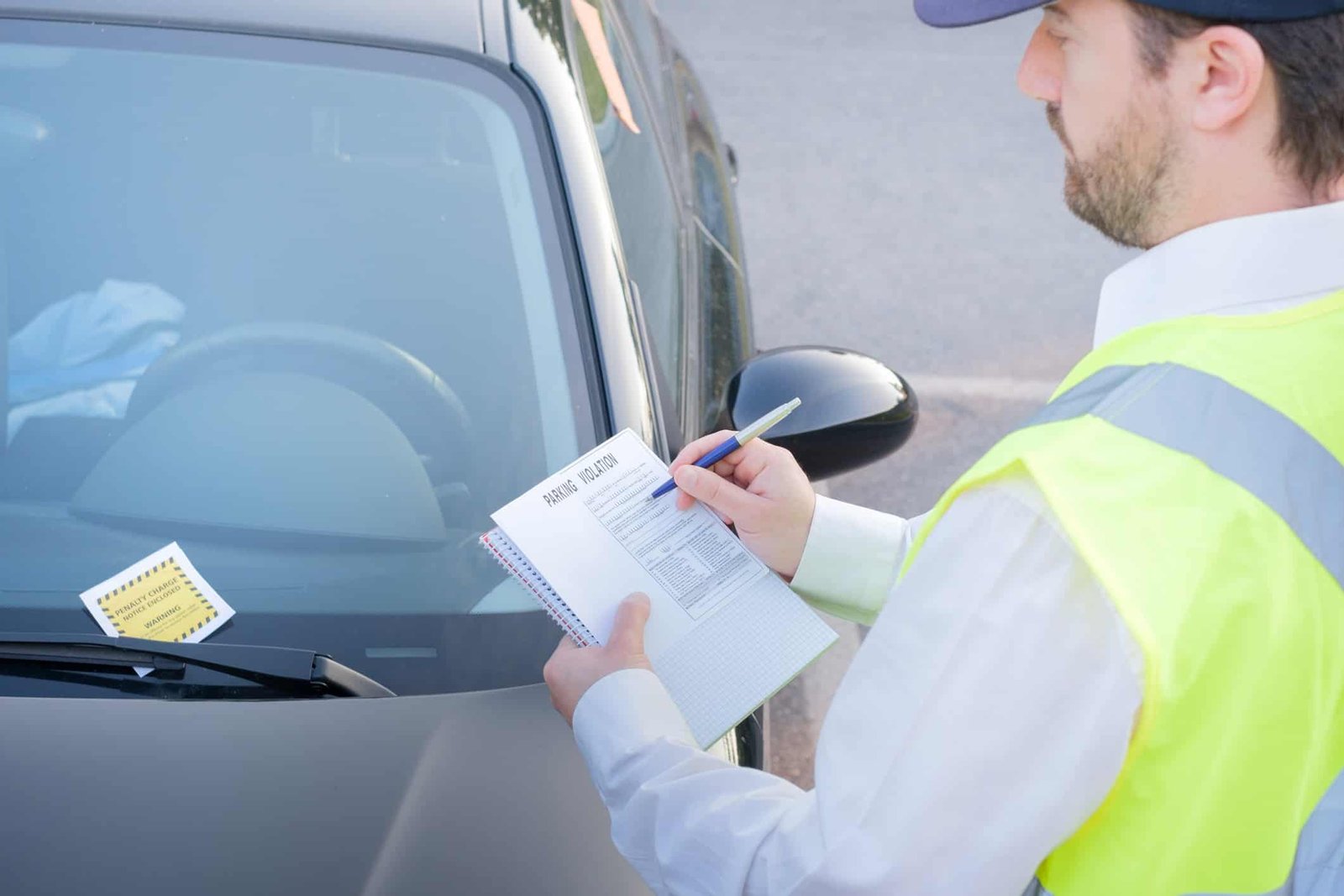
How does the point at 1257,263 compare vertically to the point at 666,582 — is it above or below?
above

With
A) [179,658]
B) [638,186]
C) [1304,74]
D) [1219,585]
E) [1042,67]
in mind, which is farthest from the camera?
[638,186]

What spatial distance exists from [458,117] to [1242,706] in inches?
51.5

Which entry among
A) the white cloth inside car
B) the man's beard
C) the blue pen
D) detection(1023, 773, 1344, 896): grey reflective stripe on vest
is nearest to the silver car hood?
the blue pen

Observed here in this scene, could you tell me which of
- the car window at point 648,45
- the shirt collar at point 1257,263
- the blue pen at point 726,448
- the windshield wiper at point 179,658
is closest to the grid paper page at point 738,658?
the blue pen at point 726,448

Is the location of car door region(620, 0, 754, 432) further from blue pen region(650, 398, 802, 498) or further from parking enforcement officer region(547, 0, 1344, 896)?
parking enforcement officer region(547, 0, 1344, 896)

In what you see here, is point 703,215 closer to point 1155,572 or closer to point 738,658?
point 738,658

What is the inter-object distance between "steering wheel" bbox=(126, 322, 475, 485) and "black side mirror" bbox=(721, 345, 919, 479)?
0.40 meters

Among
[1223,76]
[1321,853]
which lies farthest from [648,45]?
[1321,853]

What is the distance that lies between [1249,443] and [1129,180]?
0.82ft

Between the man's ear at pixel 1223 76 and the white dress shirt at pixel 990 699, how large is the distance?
8cm

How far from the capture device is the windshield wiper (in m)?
1.38

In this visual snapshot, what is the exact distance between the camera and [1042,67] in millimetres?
1068

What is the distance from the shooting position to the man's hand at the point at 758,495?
1387mm

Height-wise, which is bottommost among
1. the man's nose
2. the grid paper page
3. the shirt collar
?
the grid paper page
